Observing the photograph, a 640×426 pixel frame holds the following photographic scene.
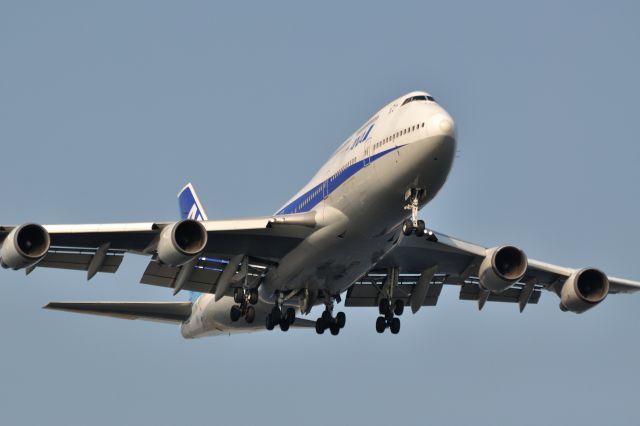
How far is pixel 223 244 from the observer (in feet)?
134

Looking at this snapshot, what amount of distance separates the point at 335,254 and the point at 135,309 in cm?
1135

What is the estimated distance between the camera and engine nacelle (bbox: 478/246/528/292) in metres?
41.7

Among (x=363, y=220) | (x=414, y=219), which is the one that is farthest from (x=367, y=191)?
(x=414, y=219)

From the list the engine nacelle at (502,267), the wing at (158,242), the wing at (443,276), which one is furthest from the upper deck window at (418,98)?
the engine nacelle at (502,267)

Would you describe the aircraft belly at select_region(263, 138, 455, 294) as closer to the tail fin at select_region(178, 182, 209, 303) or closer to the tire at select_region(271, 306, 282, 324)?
the tire at select_region(271, 306, 282, 324)

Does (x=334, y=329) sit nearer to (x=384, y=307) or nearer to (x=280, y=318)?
(x=384, y=307)

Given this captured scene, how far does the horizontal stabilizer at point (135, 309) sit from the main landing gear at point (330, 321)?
717cm

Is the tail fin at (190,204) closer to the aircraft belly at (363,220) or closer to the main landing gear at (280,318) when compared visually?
the main landing gear at (280,318)

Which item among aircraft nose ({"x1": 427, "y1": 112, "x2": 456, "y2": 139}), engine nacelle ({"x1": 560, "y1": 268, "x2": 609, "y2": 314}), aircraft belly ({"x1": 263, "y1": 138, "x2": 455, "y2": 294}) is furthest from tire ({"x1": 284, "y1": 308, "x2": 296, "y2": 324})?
aircraft nose ({"x1": 427, "y1": 112, "x2": 456, "y2": 139})

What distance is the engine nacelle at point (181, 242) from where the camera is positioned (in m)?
37.5

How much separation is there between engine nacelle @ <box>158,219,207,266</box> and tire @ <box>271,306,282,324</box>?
6.14 meters

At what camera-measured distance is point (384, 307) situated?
44688 millimetres

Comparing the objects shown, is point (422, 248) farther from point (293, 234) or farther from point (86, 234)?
point (86, 234)

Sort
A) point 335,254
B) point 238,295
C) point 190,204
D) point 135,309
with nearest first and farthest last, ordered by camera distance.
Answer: point 335,254, point 238,295, point 135,309, point 190,204
